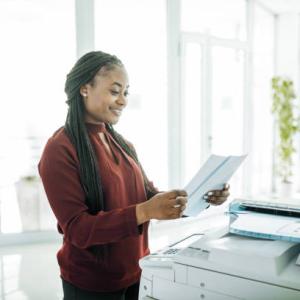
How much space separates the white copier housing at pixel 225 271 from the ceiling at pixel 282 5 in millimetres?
5131

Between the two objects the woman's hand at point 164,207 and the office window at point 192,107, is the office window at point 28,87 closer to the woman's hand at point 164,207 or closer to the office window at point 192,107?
the office window at point 192,107

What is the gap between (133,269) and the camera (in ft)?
3.68

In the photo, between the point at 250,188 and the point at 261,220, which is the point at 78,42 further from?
the point at 250,188

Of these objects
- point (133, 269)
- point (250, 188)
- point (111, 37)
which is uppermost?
point (111, 37)

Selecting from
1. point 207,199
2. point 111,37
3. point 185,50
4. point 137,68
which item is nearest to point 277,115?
point 185,50

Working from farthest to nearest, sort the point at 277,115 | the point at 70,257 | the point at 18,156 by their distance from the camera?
the point at 277,115 → the point at 18,156 → the point at 70,257

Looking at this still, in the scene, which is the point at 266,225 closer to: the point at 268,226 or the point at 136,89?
the point at 268,226

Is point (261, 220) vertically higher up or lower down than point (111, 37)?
lower down

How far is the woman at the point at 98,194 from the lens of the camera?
95cm

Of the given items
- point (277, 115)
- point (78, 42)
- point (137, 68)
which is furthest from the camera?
point (277, 115)

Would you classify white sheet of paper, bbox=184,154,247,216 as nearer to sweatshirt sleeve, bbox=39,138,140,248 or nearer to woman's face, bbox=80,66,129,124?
sweatshirt sleeve, bbox=39,138,140,248

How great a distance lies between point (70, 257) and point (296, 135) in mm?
5647

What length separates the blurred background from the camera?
3.54 metres

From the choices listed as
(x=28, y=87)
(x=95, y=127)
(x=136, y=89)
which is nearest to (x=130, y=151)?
(x=95, y=127)
